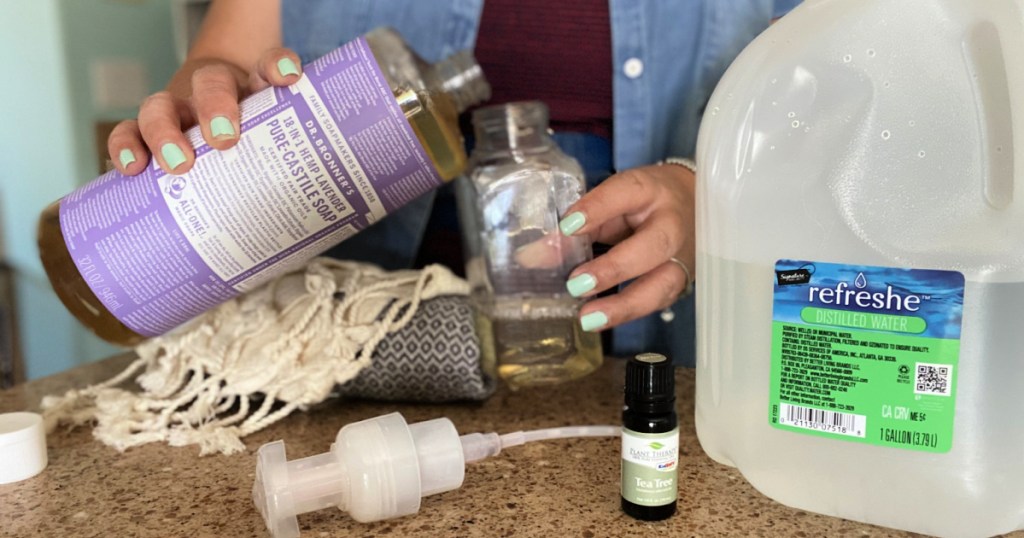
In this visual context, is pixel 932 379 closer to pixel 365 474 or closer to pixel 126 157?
pixel 365 474

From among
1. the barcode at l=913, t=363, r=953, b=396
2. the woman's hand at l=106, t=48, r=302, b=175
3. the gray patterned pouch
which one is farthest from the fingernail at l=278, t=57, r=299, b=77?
the barcode at l=913, t=363, r=953, b=396

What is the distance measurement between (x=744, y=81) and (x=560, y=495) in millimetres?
296

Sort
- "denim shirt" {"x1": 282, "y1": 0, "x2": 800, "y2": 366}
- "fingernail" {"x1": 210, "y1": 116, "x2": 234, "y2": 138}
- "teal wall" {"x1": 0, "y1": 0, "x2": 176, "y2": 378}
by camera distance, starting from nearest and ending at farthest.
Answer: "fingernail" {"x1": 210, "y1": 116, "x2": 234, "y2": 138}, "denim shirt" {"x1": 282, "y1": 0, "x2": 800, "y2": 366}, "teal wall" {"x1": 0, "y1": 0, "x2": 176, "y2": 378}

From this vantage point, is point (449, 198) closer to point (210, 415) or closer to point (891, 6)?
point (210, 415)

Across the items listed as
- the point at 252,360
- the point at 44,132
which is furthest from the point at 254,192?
the point at 44,132

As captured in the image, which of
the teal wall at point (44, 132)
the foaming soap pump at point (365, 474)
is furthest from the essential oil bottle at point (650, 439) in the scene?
the teal wall at point (44, 132)

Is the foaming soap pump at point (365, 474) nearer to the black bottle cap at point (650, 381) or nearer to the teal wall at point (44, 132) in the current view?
the black bottle cap at point (650, 381)

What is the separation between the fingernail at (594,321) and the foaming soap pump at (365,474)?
0.16m

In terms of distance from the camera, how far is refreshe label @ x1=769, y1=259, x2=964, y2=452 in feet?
1.44

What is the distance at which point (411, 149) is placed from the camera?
575mm

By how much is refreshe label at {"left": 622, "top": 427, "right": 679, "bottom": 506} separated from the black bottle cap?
0.02 meters

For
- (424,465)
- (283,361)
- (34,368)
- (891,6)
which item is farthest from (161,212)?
(34,368)

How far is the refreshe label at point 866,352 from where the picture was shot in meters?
0.44

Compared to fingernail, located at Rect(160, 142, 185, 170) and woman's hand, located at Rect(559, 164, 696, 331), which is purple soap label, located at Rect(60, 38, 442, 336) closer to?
fingernail, located at Rect(160, 142, 185, 170)
